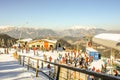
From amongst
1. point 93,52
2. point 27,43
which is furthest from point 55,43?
point 93,52

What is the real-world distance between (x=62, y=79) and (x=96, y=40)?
2.19 m

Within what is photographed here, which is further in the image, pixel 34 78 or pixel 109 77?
pixel 34 78

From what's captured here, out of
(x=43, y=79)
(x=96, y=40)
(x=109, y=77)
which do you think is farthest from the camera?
(x=43, y=79)

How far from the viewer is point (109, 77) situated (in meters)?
3.30

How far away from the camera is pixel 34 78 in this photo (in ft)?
37.8

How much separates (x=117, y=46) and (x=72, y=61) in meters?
39.0

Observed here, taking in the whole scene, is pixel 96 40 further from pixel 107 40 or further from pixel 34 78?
pixel 34 78

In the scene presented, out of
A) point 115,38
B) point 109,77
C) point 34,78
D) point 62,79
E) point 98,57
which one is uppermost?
point 115,38

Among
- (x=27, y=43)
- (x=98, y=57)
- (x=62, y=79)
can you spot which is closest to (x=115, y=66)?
(x=98, y=57)

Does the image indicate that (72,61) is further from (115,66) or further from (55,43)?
(55,43)

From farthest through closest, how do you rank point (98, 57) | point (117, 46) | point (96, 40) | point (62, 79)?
point (98, 57) → point (62, 79) → point (96, 40) → point (117, 46)

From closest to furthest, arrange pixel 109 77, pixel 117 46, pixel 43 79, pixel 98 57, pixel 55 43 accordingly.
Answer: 1. pixel 109 77
2. pixel 117 46
3. pixel 43 79
4. pixel 98 57
5. pixel 55 43

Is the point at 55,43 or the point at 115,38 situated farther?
the point at 55,43

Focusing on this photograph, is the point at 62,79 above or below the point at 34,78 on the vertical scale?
above
